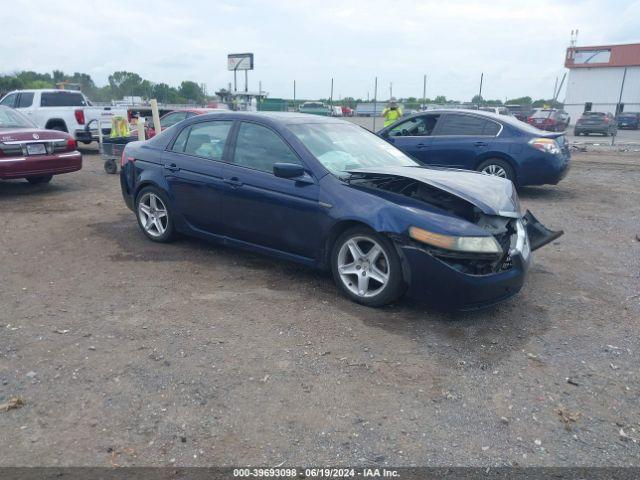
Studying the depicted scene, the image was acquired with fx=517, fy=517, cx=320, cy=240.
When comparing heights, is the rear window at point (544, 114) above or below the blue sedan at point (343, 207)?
above

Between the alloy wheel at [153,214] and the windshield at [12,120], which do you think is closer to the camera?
the alloy wheel at [153,214]

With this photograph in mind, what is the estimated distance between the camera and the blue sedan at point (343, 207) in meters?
3.81

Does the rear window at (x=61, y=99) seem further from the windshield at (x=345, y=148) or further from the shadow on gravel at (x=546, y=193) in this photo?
the shadow on gravel at (x=546, y=193)

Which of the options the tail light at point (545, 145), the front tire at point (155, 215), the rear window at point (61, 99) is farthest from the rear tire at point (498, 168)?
the rear window at point (61, 99)

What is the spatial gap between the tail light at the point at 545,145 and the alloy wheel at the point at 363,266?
564 centimetres

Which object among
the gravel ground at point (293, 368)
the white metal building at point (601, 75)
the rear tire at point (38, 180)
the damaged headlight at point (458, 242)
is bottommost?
the gravel ground at point (293, 368)

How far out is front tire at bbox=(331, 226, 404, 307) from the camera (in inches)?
157

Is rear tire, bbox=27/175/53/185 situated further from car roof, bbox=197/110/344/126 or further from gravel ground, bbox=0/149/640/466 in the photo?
car roof, bbox=197/110/344/126

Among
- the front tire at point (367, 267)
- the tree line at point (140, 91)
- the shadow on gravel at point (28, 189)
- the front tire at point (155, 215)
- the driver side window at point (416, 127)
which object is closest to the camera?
the front tire at point (367, 267)

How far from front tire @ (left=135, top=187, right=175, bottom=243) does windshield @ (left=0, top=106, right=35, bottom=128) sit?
14.1 ft

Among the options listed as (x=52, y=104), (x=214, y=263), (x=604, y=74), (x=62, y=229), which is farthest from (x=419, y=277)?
(x=604, y=74)

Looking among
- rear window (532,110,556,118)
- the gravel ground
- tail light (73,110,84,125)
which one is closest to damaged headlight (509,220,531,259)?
the gravel ground

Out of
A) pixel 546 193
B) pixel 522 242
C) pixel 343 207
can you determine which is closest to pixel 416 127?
pixel 546 193

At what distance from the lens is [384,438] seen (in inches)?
105
